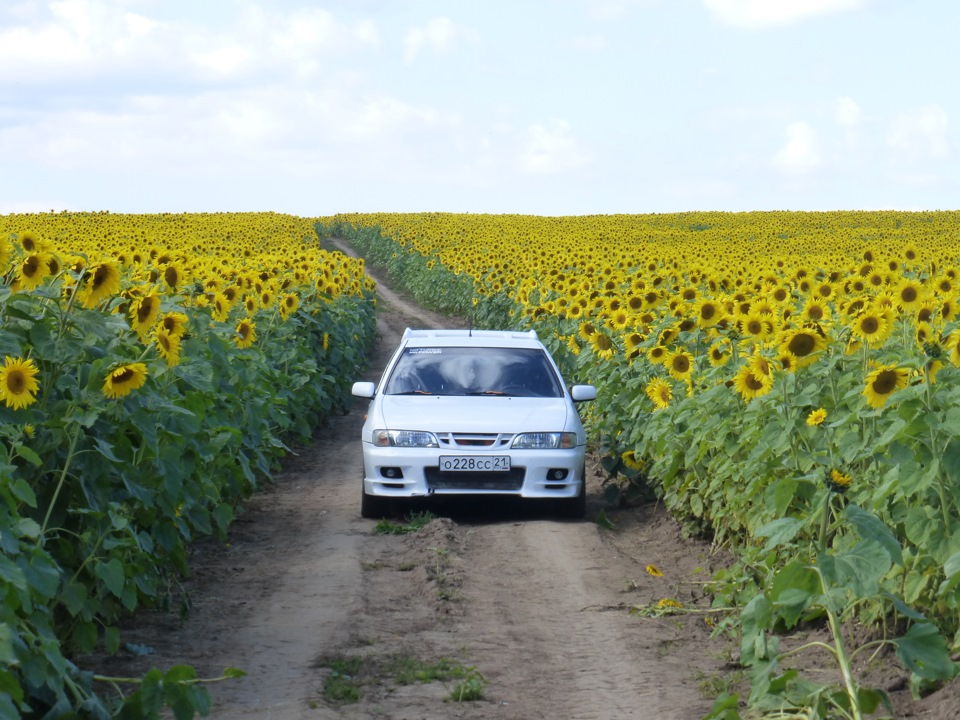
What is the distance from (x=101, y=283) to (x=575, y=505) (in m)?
5.32

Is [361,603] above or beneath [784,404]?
beneath

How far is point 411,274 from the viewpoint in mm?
40938

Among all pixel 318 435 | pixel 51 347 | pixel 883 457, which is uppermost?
pixel 51 347

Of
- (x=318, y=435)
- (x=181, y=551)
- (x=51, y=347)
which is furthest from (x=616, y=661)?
(x=318, y=435)

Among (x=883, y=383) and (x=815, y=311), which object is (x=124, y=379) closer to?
(x=883, y=383)

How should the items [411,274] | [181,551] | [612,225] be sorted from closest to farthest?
[181,551] → [411,274] → [612,225]

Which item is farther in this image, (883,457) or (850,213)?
(850,213)

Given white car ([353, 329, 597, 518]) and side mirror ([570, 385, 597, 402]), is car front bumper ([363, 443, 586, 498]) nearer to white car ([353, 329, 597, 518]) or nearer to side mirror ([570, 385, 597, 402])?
white car ([353, 329, 597, 518])

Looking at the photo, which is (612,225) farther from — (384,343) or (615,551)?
(615,551)

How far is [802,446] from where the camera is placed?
8117 millimetres

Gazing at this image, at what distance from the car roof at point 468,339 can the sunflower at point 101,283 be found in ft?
18.3

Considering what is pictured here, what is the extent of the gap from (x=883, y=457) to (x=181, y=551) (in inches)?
155

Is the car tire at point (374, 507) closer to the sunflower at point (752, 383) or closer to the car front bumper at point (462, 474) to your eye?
the car front bumper at point (462, 474)

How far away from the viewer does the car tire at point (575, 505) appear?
10867 mm
